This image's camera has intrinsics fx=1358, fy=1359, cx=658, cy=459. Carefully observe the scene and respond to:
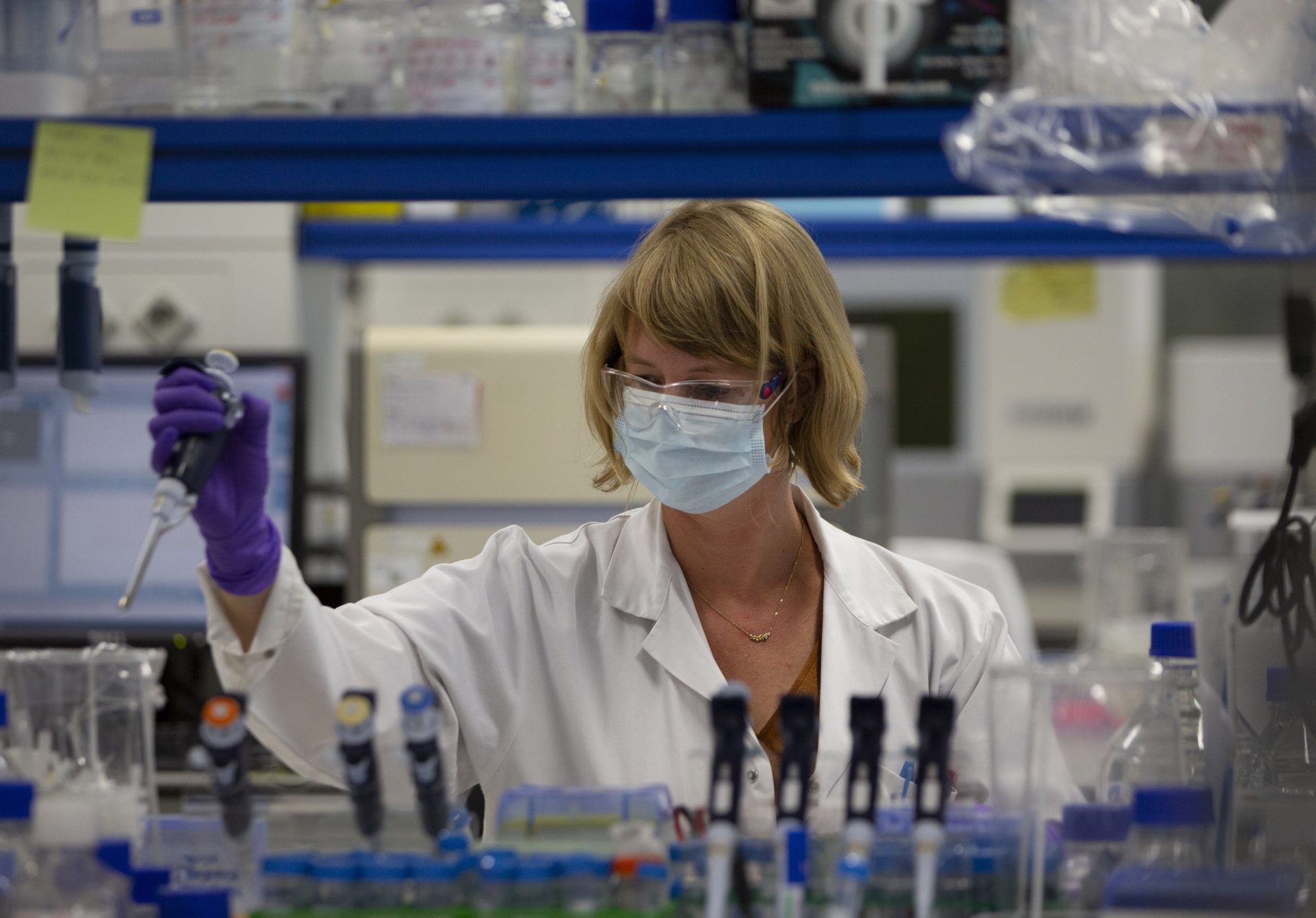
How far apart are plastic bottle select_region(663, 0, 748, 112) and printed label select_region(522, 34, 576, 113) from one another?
0.09 metres

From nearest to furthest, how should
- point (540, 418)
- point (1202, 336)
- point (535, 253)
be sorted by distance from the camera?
point (540, 418) → point (535, 253) → point (1202, 336)

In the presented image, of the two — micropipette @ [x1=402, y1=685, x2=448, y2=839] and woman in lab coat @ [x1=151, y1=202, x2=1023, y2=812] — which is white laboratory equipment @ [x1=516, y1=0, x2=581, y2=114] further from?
micropipette @ [x1=402, y1=685, x2=448, y2=839]

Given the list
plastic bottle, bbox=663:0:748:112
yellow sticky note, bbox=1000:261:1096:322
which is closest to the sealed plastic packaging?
plastic bottle, bbox=663:0:748:112

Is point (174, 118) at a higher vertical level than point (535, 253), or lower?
lower

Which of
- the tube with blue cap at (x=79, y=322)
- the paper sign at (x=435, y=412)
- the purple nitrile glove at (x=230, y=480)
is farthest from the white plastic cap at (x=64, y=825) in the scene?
the paper sign at (x=435, y=412)

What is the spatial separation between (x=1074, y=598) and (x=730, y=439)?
3065mm

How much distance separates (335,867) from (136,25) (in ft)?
2.69

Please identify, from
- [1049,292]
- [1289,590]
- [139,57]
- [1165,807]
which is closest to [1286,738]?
[1289,590]

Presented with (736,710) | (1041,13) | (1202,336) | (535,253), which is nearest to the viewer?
(736,710)

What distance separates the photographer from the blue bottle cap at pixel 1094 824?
3.21 ft

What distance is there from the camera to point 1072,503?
13.9 feet

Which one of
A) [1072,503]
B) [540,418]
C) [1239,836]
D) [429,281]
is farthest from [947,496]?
[1239,836]

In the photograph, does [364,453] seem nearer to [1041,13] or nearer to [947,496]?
[1041,13]

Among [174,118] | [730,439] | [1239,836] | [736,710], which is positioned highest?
[174,118]
